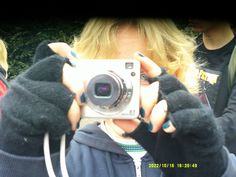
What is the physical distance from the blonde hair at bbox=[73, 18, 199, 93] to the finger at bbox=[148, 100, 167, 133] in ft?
0.39

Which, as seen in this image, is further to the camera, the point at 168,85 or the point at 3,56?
the point at 3,56

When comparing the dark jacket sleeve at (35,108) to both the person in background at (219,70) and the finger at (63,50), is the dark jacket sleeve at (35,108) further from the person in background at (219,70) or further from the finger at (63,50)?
the person in background at (219,70)

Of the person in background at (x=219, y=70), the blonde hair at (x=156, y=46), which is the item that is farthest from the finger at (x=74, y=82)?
the person in background at (x=219, y=70)

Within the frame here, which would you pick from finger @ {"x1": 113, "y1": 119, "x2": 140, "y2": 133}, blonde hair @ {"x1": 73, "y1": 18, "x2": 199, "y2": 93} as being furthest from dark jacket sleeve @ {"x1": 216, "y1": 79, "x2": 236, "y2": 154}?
finger @ {"x1": 113, "y1": 119, "x2": 140, "y2": 133}

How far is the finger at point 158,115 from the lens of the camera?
487 mm

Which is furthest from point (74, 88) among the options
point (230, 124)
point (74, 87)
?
point (230, 124)

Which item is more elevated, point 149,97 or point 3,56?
point 149,97

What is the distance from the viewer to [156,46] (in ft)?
2.02

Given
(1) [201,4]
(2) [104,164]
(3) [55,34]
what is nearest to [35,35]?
(3) [55,34]

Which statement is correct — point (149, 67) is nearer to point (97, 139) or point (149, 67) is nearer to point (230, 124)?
point (97, 139)

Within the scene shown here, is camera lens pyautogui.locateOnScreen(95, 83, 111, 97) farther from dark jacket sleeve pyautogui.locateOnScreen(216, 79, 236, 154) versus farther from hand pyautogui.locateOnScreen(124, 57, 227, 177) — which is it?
dark jacket sleeve pyautogui.locateOnScreen(216, 79, 236, 154)

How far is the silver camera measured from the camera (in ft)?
1.60

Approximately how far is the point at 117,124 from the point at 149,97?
0.06 m

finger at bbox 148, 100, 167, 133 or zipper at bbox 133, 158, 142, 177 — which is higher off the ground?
finger at bbox 148, 100, 167, 133
